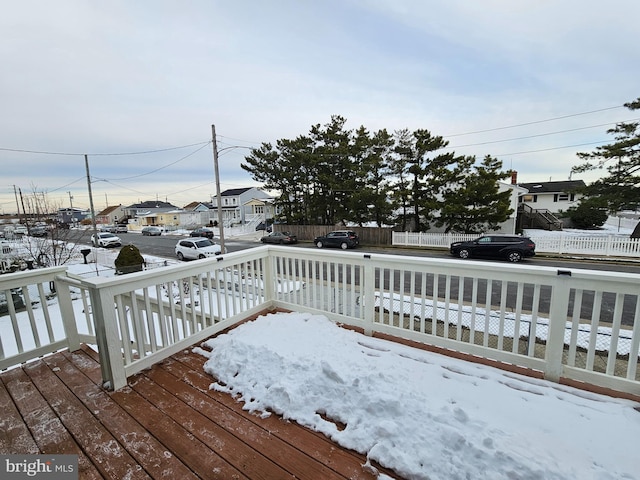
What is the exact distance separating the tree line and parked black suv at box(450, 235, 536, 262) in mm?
3318

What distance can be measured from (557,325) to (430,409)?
3.74ft

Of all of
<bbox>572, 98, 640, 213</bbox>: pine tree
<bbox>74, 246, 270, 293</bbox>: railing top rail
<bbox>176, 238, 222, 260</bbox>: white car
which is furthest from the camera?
<bbox>176, 238, 222, 260</bbox>: white car

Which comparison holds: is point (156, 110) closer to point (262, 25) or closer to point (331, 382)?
point (262, 25)

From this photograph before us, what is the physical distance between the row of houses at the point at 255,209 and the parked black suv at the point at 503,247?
5241mm

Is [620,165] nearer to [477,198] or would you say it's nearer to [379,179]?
[477,198]

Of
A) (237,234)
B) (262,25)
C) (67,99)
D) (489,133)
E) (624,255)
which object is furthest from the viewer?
(237,234)

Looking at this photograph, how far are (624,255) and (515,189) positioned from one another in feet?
22.8

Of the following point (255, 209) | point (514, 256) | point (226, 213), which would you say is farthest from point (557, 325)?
point (226, 213)

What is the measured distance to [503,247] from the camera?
10.8 meters

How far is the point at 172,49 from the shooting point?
541cm

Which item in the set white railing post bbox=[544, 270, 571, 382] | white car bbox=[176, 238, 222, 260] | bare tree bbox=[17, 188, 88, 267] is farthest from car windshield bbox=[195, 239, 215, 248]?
white railing post bbox=[544, 270, 571, 382]

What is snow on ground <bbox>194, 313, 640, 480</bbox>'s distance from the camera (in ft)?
4.08

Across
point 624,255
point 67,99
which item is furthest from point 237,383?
point 624,255

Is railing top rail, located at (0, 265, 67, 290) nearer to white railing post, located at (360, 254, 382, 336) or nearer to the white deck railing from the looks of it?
the white deck railing
